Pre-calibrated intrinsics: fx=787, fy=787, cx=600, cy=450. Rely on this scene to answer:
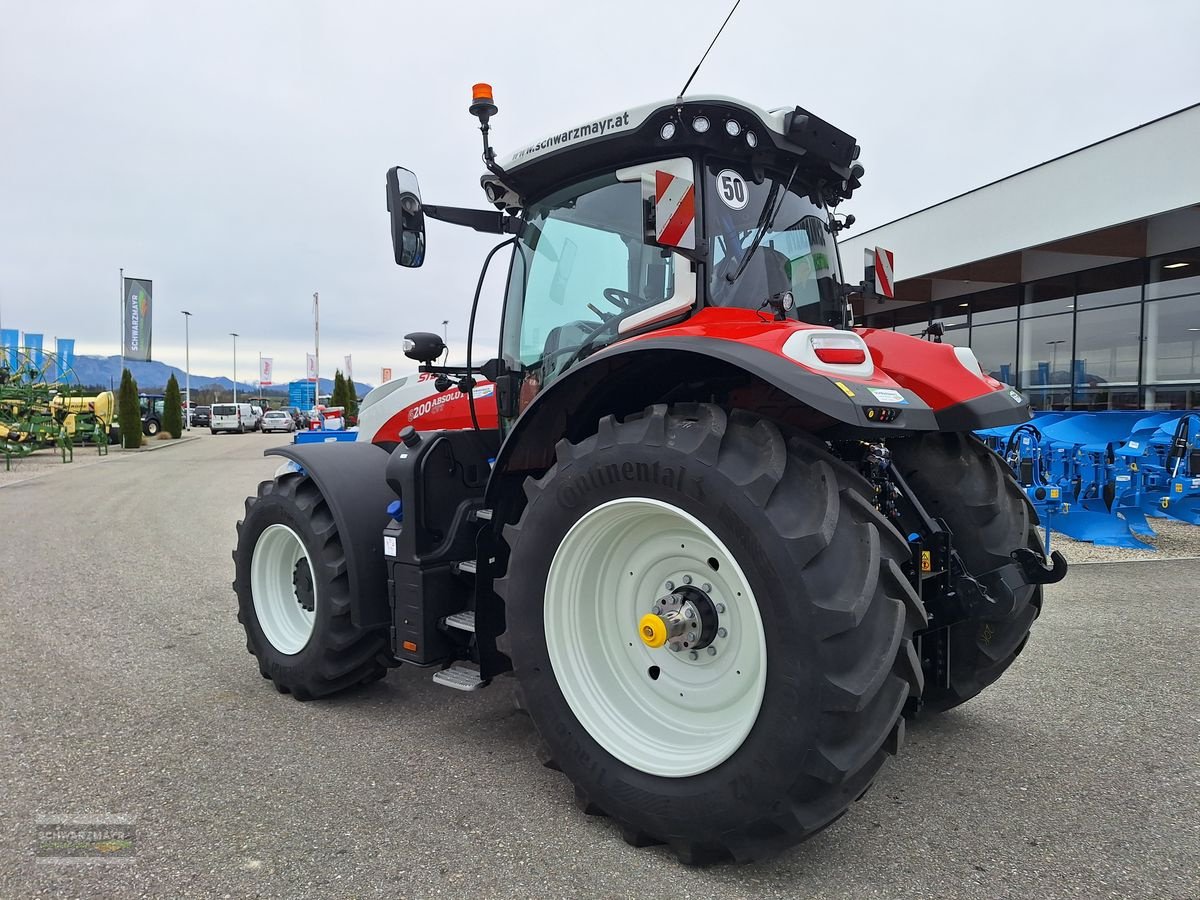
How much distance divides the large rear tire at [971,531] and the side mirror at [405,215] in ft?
7.01

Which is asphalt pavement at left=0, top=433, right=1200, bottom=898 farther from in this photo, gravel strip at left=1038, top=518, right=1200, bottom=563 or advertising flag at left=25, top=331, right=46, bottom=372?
advertising flag at left=25, top=331, right=46, bottom=372

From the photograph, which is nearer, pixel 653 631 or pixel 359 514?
pixel 653 631

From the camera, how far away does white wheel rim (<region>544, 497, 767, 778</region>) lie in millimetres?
2461

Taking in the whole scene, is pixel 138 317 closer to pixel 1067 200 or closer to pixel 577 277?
pixel 1067 200

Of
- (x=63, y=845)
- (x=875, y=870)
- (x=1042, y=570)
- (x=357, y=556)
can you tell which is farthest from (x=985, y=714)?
(x=63, y=845)

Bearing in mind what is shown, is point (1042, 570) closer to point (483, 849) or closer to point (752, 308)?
point (752, 308)

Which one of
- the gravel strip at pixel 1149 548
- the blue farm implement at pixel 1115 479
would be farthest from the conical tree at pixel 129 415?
the gravel strip at pixel 1149 548

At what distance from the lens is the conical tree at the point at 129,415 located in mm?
27219

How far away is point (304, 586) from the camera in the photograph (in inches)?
151

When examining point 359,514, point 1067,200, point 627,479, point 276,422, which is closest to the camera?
point 627,479

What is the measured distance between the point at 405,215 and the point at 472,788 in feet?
7.38

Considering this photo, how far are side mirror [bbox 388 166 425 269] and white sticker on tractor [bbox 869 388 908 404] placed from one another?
6.48ft

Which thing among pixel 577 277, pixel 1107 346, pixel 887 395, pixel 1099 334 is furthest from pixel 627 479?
pixel 1099 334

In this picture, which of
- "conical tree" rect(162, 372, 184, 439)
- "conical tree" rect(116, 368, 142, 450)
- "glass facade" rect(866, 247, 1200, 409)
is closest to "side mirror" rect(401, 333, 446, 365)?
"glass facade" rect(866, 247, 1200, 409)
